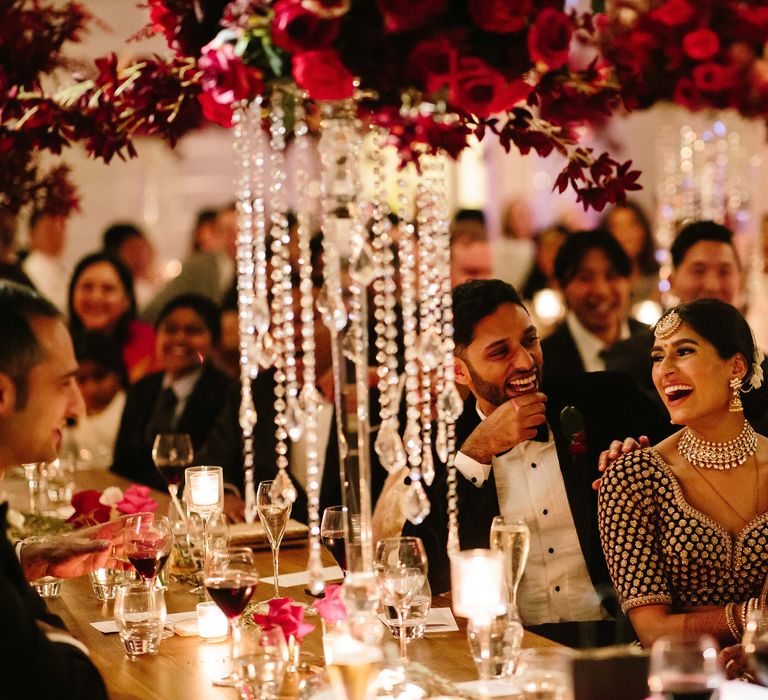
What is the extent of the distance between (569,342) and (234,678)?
3720 mm

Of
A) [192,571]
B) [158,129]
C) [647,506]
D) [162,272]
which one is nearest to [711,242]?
[647,506]

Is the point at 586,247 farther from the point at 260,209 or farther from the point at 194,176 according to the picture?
the point at 194,176

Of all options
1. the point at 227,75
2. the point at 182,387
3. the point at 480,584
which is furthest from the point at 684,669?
the point at 182,387

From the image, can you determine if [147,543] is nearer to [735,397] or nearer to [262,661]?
[262,661]

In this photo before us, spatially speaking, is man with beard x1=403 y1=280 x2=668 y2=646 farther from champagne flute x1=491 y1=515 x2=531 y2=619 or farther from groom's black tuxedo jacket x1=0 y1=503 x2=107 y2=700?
→ groom's black tuxedo jacket x1=0 y1=503 x2=107 y2=700

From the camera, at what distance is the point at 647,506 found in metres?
2.95

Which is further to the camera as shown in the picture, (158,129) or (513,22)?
(158,129)

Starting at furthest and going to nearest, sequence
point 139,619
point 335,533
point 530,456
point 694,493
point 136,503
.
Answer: point 530,456, point 136,503, point 694,493, point 335,533, point 139,619

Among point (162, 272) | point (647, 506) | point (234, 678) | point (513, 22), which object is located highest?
point (162, 272)

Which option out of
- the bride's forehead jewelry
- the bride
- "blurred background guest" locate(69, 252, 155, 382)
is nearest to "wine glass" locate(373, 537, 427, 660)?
the bride

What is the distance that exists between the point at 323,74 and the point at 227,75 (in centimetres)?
16

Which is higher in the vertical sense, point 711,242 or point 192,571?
point 711,242

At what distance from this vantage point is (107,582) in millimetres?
3061

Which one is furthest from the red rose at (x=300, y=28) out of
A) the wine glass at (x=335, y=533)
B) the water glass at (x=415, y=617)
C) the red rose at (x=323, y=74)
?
the wine glass at (x=335, y=533)
